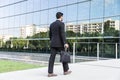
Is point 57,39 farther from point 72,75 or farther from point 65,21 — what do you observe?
point 65,21

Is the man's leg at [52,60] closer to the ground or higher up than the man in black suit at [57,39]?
closer to the ground

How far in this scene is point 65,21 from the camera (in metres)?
29.1

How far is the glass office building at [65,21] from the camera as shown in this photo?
23.7 metres

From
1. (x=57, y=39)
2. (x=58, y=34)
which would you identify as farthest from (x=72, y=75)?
(x=58, y=34)

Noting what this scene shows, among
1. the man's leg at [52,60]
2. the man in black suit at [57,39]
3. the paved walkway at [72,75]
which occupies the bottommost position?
the paved walkway at [72,75]

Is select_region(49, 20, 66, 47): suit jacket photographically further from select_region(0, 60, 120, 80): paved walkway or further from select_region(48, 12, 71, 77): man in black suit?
select_region(0, 60, 120, 80): paved walkway

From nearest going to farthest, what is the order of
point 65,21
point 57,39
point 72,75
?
point 57,39
point 72,75
point 65,21

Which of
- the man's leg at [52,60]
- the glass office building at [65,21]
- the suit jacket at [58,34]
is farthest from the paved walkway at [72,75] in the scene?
the glass office building at [65,21]

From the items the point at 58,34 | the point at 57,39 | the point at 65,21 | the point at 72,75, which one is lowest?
the point at 72,75

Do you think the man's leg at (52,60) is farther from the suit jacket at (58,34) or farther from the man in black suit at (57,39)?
the suit jacket at (58,34)

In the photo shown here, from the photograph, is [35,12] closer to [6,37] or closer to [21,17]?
[21,17]

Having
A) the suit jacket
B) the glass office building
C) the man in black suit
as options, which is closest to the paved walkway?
the man in black suit

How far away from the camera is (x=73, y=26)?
27922 millimetres

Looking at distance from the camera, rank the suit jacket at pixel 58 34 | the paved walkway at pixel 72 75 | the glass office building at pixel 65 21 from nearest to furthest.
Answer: the paved walkway at pixel 72 75
the suit jacket at pixel 58 34
the glass office building at pixel 65 21
